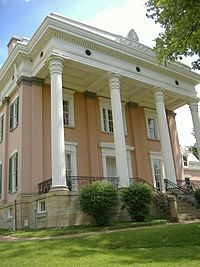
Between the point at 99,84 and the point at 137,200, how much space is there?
8.96 m

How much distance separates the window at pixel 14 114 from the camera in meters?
19.5

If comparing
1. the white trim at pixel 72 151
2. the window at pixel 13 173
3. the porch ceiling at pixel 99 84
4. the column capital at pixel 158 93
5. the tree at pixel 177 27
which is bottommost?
the window at pixel 13 173

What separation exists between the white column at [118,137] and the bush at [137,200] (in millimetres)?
1572

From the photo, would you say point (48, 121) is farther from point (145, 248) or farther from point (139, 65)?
point (145, 248)

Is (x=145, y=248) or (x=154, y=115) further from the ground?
(x=154, y=115)

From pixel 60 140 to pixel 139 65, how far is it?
27.5ft

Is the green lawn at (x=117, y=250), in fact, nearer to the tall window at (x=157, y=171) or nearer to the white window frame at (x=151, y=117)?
the tall window at (x=157, y=171)

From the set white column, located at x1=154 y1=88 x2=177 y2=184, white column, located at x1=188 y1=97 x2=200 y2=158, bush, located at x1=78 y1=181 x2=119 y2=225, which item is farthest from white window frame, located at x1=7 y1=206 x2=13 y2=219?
white column, located at x1=188 y1=97 x2=200 y2=158

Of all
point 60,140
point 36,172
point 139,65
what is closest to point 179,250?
point 60,140

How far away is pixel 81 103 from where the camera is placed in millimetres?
21469

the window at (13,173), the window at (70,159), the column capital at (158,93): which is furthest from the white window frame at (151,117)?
the window at (13,173)

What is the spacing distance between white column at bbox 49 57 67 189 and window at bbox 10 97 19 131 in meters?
4.28

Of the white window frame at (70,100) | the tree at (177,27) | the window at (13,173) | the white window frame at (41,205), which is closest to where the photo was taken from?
the tree at (177,27)

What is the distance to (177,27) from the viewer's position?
1095 centimetres
